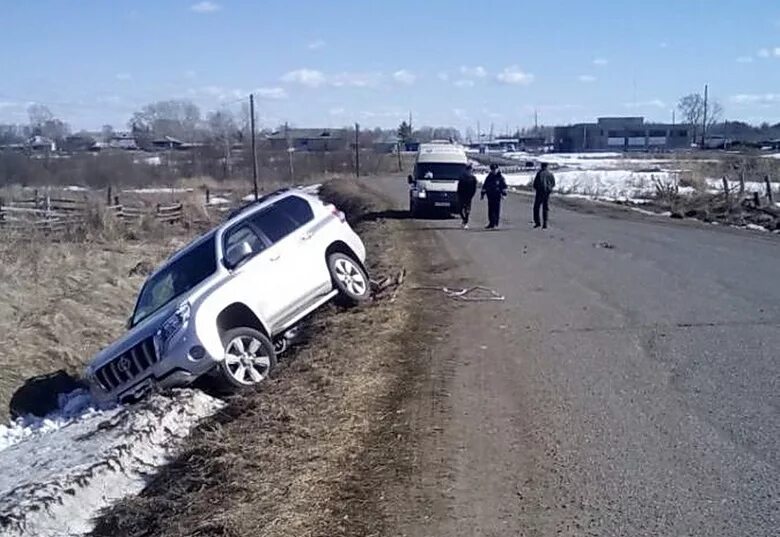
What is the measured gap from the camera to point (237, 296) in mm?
10930

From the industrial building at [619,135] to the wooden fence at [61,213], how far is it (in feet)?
346

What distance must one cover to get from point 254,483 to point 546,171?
19.3 m

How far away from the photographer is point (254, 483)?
656 cm

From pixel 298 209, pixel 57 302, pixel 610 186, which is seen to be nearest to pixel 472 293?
pixel 298 209

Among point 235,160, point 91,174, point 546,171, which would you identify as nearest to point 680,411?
point 546,171

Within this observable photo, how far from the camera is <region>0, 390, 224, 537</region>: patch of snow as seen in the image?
8.09m

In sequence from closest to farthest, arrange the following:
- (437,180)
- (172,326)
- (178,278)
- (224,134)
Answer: (172,326) < (178,278) < (437,180) < (224,134)

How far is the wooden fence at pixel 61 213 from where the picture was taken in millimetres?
37344

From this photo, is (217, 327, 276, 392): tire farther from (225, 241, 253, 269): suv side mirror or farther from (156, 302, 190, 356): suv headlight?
(225, 241, 253, 269): suv side mirror

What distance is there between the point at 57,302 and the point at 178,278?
326 inches

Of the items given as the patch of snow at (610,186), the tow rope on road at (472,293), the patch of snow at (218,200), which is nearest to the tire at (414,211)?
the patch of snow at (610,186)

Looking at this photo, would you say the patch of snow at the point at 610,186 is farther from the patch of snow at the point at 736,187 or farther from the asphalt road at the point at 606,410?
the asphalt road at the point at 606,410

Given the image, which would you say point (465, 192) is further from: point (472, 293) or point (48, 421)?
point (48, 421)

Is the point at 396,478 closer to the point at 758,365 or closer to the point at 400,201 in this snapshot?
the point at 758,365
